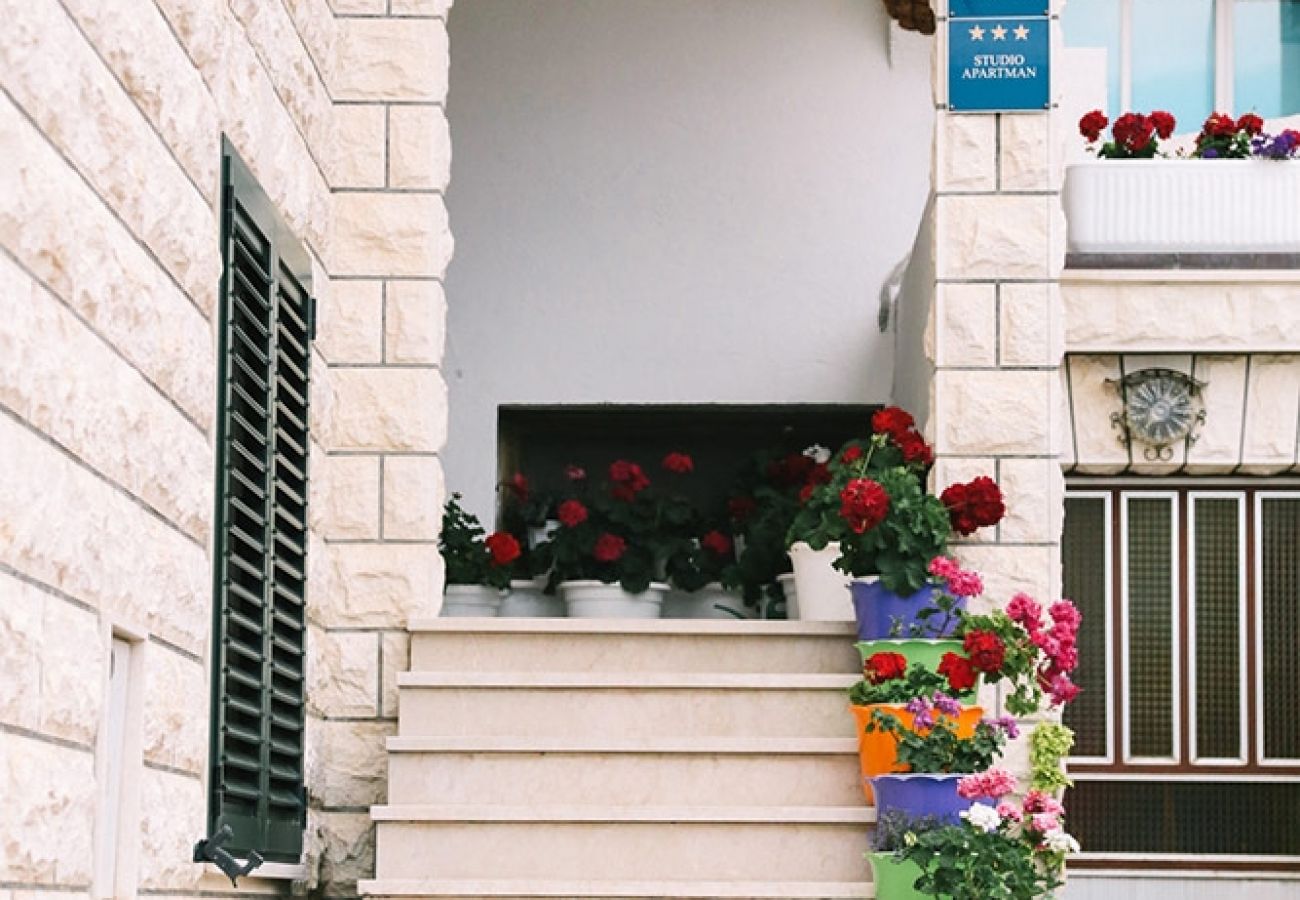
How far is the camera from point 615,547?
919 centimetres

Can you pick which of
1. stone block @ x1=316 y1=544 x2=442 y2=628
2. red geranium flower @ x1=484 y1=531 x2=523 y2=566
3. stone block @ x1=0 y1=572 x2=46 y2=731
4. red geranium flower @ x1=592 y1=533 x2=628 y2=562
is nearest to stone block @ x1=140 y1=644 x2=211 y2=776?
stone block @ x1=0 y1=572 x2=46 y2=731

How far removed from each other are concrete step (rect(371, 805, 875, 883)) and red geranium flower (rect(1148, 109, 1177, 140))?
11.2 ft

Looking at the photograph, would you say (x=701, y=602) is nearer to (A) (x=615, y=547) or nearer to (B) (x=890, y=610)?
(A) (x=615, y=547)

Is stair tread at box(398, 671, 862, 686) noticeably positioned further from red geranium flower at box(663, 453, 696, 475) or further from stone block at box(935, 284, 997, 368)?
red geranium flower at box(663, 453, 696, 475)

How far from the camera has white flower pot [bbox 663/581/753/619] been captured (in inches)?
365

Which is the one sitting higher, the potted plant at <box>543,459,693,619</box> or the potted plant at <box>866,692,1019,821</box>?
the potted plant at <box>543,459,693,619</box>

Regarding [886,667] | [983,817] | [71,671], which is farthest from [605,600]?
[71,671]

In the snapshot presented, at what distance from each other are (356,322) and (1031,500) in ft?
7.02

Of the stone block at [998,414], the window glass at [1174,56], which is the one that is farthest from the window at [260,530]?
the window glass at [1174,56]

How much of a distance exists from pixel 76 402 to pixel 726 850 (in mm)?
2882

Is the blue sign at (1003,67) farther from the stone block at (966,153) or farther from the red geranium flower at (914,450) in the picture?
the red geranium flower at (914,450)

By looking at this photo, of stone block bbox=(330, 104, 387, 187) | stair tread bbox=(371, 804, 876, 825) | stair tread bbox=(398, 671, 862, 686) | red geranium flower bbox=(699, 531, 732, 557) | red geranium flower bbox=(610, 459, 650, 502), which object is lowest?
stair tread bbox=(371, 804, 876, 825)

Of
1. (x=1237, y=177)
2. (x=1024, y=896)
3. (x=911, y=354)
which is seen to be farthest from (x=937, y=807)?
(x=1237, y=177)

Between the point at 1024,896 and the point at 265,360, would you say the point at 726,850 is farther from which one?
the point at 265,360
